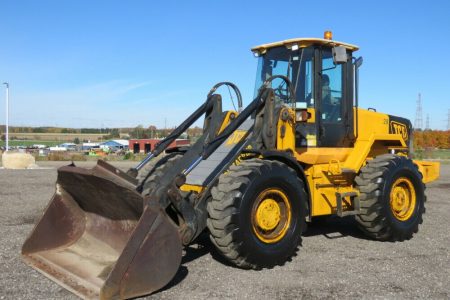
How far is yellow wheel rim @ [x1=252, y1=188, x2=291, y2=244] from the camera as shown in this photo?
5.54 m

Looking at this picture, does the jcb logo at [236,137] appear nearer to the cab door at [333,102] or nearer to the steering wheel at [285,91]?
the steering wheel at [285,91]

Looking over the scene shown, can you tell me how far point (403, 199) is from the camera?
746cm

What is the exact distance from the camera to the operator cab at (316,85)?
22.8 ft

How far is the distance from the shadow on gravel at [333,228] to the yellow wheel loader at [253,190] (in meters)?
0.68

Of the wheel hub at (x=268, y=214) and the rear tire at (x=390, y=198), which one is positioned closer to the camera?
the wheel hub at (x=268, y=214)

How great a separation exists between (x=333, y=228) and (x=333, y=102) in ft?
7.45

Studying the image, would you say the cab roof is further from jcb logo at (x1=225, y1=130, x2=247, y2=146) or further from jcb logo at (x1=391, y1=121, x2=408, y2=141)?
jcb logo at (x1=391, y1=121, x2=408, y2=141)

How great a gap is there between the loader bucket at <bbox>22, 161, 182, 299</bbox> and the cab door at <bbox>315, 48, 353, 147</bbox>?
3.12 metres

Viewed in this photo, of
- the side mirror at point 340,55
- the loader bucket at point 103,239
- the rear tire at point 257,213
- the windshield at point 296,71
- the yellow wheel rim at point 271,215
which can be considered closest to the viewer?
the loader bucket at point 103,239

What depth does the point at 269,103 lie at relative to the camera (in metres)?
6.32

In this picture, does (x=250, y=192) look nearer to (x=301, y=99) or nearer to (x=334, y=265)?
(x=334, y=265)

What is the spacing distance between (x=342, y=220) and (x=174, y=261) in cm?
512

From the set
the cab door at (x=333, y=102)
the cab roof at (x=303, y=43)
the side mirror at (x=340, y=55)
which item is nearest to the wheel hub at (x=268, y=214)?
the cab door at (x=333, y=102)

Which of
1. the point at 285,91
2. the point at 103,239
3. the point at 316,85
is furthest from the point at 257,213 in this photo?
the point at 316,85
